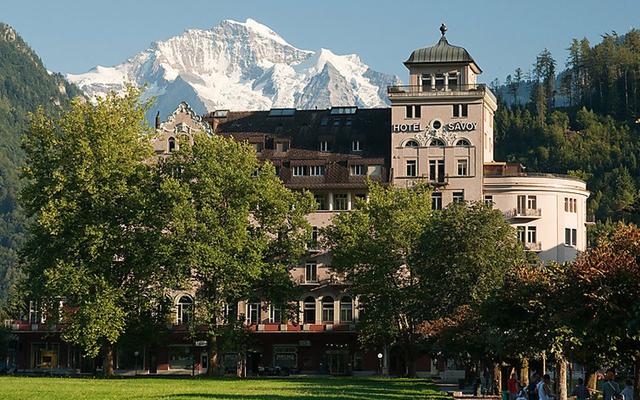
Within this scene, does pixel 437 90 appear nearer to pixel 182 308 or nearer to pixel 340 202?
pixel 340 202

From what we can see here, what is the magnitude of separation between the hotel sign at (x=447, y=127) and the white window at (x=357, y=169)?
469 centimetres

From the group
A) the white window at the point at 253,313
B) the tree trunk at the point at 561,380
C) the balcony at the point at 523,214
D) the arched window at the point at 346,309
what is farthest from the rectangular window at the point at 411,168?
the tree trunk at the point at 561,380

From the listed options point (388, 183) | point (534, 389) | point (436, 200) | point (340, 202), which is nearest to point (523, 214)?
point (436, 200)

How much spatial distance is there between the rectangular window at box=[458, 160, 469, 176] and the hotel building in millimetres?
94

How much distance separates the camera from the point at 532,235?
12988 centimetres

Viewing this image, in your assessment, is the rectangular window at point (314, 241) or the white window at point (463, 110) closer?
the rectangular window at point (314, 241)

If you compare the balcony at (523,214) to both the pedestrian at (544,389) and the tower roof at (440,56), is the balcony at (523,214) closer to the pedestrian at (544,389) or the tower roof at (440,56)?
the tower roof at (440,56)

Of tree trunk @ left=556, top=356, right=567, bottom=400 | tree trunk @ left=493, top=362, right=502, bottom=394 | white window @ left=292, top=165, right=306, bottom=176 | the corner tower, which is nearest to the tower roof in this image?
the corner tower

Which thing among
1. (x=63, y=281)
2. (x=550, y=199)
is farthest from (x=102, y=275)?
(x=550, y=199)

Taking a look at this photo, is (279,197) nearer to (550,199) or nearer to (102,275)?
(102,275)

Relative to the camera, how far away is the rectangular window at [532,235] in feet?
425

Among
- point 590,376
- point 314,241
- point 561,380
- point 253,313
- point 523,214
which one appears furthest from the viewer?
point 253,313

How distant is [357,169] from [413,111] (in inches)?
302

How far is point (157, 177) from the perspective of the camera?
4363 inches
